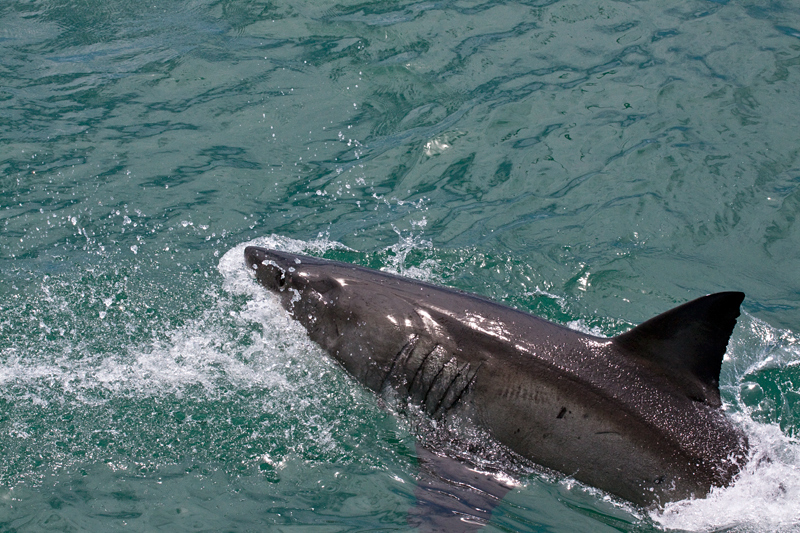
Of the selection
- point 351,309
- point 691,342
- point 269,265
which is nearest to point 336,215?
point 269,265

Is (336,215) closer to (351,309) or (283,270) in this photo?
(283,270)

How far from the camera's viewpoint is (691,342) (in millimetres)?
5270

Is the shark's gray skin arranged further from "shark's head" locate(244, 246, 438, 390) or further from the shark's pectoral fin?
the shark's pectoral fin

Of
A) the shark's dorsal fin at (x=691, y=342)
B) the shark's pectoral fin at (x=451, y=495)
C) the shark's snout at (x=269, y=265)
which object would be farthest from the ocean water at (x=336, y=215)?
the shark's dorsal fin at (x=691, y=342)

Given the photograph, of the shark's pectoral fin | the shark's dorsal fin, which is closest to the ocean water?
the shark's pectoral fin

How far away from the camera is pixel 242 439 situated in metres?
5.91

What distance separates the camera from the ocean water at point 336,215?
5562 mm

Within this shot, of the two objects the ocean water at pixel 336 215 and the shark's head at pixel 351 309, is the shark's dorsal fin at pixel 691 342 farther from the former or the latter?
the shark's head at pixel 351 309

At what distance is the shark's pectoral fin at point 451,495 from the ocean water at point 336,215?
97mm

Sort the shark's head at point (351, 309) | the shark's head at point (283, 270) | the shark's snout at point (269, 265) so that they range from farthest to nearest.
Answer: the shark's snout at point (269, 265)
the shark's head at point (283, 270)
the shark's head at point (351, 309)

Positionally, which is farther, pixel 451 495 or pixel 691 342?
pixel 451 495

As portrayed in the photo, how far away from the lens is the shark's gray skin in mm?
5203

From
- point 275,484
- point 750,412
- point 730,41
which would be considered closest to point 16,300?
point 275,484

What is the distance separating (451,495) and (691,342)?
196 centimetres
